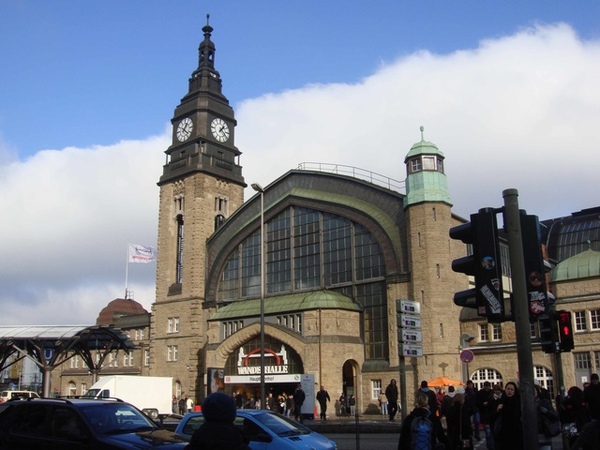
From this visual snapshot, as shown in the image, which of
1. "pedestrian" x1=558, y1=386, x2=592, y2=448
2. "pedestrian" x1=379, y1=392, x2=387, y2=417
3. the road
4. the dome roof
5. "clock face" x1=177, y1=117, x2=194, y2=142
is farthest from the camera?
the dome roof

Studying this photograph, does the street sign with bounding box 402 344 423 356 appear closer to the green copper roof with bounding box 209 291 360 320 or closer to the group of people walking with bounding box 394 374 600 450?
the group of people walking with bounding box 394 374 600 450

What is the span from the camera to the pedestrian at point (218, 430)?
5.08 m

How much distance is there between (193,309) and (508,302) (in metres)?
51.3

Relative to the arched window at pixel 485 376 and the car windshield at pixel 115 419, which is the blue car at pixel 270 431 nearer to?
the car windshield at pixel 115 419

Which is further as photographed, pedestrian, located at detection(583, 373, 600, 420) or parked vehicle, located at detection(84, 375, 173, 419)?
parked vehicle, located at detection(84, 375, 173, 419)

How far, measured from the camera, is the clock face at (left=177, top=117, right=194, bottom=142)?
2492 inches

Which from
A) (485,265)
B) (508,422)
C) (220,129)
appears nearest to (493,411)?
(508,422)

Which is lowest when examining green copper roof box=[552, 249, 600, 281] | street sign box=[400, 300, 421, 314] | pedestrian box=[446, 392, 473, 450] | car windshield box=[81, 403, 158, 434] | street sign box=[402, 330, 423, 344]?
pedestrian box=[446, 392, 473, 450]

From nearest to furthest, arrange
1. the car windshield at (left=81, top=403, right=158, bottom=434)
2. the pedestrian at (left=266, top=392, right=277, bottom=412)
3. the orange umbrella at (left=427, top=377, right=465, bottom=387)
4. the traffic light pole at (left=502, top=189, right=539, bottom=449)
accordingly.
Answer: the traffic light pole at (left=502, top=189, right=539, bottom=449)
the car windshield at (left=81, top=403, right=158, bottom=434)
the orange umbrella at (left=427, top=377, right=465, bottom=387)
the pedestrian at (left=266, top=392, right=277, bottom=412)

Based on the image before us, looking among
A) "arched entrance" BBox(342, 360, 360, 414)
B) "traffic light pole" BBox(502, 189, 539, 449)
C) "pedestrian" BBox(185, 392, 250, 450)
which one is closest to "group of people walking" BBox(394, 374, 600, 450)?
"traffic light pole" BBox(502, 189, 539, 449)

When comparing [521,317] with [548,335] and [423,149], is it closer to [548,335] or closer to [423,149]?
[548,335]

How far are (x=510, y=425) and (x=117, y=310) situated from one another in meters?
84.1

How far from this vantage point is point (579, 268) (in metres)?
42.1

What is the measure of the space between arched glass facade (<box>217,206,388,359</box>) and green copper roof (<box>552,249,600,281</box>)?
11.9 m
